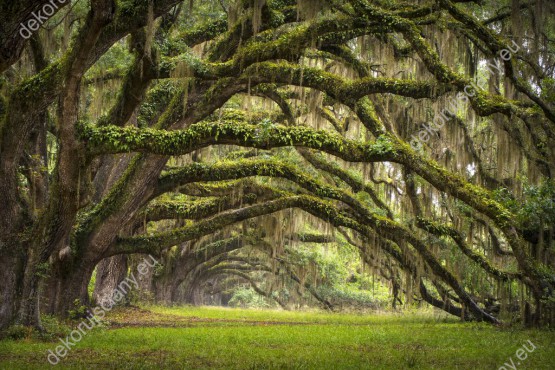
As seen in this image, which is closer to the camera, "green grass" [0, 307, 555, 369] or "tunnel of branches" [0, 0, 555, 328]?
"green grass" [0, 307, 555, 369]

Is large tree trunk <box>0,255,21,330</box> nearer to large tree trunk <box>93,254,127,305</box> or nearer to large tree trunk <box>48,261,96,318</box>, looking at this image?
large tree trunk <box>48,261,96,318</box>

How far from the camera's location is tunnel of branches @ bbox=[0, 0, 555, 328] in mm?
9156

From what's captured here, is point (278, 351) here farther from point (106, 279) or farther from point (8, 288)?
point (106, 279)

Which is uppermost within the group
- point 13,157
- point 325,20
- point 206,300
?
point 325,20

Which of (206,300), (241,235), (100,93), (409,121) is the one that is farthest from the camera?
(206,300)

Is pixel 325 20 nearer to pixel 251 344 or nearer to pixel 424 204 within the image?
pixel 251 344

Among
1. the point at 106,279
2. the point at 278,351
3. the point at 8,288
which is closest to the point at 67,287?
the point at 8,288

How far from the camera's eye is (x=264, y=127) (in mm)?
9180

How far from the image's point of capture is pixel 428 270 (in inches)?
624

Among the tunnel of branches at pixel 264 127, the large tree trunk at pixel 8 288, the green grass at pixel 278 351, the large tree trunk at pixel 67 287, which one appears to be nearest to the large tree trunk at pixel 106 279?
the tunnel of branches at pixel 264 127

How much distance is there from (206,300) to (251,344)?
50432 mm

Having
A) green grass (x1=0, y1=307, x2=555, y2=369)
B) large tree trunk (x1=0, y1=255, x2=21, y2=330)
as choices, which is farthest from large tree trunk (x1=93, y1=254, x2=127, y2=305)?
large tree trunk (x1=0, y1=255, x2=21, y2=330)

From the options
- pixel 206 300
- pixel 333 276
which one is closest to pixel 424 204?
pixel 333 276

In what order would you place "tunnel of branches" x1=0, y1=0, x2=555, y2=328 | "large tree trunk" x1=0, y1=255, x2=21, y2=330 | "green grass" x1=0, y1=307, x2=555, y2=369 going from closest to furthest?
"green grass" x1=0, y1=307, x2=555, y2=369 < "tunnel of branches" x1=0, y1=0, x2=555, y2=328 < "large tree trunk" x1=0, y1=255, x2=21, y2=330
